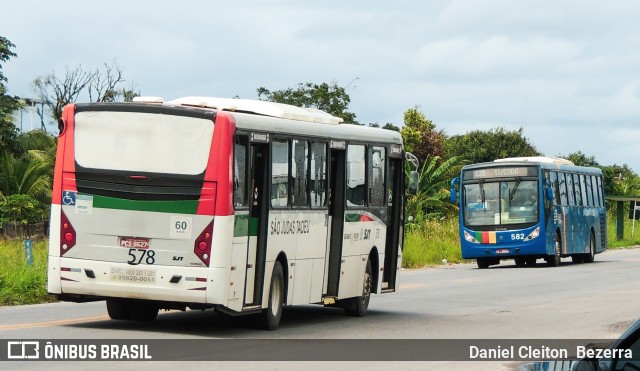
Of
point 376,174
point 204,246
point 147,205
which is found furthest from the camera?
point 376,174

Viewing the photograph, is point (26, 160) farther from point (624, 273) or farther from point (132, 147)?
point (132, 147)

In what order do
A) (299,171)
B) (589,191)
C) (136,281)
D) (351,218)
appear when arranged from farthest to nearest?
(589,191), (351,218), (299,171), (136,281)

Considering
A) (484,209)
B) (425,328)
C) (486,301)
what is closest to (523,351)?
(425,328)

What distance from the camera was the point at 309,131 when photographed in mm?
17562

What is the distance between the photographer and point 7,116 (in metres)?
50.9

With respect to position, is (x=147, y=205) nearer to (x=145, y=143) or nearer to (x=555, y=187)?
(x=145, y=143)

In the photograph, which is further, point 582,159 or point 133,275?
point 582,159

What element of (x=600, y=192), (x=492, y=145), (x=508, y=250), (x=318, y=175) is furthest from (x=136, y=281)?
(x=492, y=145)

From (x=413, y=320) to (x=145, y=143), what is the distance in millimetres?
5571

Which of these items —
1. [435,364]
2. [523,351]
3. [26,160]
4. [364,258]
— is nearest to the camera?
[435,364]

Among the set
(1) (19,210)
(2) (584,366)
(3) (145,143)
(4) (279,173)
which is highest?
(3) (145,143)

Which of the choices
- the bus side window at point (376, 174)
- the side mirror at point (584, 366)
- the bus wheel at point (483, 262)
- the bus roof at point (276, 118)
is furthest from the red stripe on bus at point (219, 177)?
the bus wheel at point (483, 262)

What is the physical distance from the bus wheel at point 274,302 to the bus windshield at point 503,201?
23.2 meters

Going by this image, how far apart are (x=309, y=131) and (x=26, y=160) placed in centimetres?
3457
